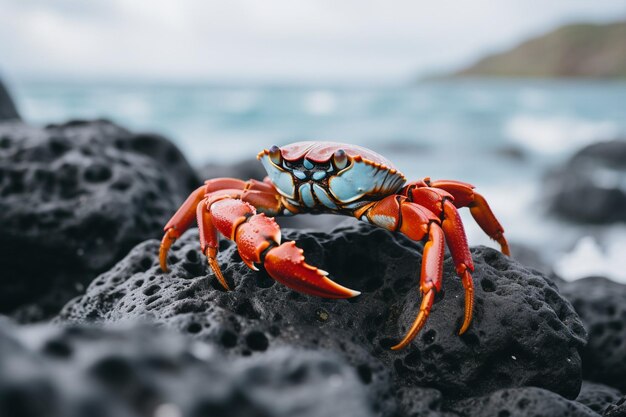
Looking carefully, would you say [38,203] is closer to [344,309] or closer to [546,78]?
[344,309]

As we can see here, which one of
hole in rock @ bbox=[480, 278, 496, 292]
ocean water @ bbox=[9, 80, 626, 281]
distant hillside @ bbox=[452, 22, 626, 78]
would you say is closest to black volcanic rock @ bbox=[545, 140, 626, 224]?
ocean water @ bbox=[9, 80, 626, 281]

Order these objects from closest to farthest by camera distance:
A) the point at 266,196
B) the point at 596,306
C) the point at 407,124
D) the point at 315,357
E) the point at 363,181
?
the point at 315,357 < the point at 363,181 < the point at 266,196 < the point at 596,306 < the point at 407,124

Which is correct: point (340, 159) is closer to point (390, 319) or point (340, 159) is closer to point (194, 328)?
point (390, 319)

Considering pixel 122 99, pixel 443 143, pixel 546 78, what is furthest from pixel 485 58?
Result: pixel 443 143

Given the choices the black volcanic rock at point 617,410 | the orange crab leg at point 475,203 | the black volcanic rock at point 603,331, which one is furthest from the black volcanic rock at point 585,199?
the black volcanic rock at point 617,410

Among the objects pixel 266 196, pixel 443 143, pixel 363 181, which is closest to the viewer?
pixel 363 181

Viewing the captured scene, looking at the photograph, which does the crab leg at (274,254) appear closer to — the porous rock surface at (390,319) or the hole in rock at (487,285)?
the porous rock surface at (390,319)

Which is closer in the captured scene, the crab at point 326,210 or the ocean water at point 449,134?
the crab at point 326,210

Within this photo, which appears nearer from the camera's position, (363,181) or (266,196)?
(363,181)
